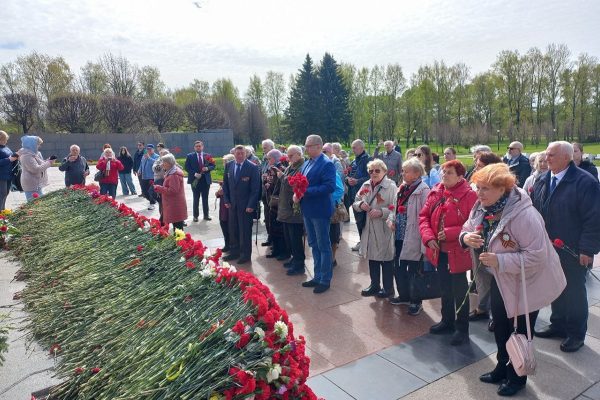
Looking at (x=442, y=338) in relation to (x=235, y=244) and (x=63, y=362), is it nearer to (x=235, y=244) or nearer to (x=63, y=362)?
(x=63, y=362)

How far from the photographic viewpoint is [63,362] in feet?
10.7

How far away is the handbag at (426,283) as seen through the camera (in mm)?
4445

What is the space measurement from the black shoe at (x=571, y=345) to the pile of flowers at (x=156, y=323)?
269 centimetres

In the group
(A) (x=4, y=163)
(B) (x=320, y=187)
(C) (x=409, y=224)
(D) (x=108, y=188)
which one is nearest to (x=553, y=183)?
(C) (x=409, y=224)

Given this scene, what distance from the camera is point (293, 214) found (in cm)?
621

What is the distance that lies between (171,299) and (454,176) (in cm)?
280

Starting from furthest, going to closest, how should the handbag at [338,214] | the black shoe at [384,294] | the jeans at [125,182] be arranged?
the jeans at [125,182], the handbag at [338,214], the black shoe at [384,294]

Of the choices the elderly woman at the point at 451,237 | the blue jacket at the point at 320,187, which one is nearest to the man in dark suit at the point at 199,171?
the blue jacket at the point at 320,187

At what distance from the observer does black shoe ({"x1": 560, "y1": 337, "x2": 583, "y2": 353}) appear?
12.7 ft

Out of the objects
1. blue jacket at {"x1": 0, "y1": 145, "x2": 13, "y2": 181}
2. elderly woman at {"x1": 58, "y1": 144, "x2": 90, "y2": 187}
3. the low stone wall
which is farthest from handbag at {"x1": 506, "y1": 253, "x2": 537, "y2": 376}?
the low stone wall

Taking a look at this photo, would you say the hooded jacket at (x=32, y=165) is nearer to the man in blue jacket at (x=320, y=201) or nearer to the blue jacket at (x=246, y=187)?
the blue jacket at (x=246, y=187)

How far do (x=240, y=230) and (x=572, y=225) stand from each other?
464cm

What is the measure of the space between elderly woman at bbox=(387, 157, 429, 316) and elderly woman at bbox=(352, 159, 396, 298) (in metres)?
0.13

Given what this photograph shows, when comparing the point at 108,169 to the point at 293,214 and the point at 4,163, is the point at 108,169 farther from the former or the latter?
the point at 293,214
